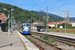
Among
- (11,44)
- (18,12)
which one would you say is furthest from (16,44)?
(18,12)

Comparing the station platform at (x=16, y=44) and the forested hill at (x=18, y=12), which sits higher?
the forested hill at (x=18, y=12)

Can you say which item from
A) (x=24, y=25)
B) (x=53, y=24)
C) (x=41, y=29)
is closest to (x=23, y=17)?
(x=53, y=24)

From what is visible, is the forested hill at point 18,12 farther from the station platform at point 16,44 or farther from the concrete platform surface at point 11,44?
the station platform at point 16,44

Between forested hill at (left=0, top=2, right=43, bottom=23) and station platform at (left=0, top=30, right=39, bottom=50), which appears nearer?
station platform at (left=0, top=30, right=39, bottom=50)

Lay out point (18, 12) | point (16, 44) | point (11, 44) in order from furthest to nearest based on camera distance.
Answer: point (18, 12) < point (16, 44) < point (11, 44)

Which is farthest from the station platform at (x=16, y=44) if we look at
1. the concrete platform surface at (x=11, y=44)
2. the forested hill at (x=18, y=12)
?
the forested hill at (x=18, y=12)

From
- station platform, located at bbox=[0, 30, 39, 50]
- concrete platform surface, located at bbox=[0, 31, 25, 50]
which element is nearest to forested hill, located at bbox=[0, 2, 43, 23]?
concrete platform surface, located at bbox=[0, 31, 25, 50]

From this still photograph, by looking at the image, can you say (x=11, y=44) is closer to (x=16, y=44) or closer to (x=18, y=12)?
(x=16, y=44)

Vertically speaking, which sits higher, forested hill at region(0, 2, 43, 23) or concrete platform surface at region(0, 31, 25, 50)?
forested hill at region(0, 2, 43, 23)

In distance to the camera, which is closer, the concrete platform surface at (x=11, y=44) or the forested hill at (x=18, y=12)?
the concrete platform surface at (x=11, y=44)

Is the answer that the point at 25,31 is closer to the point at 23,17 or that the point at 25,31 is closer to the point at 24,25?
the point at 24,25

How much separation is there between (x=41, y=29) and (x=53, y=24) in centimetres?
10075

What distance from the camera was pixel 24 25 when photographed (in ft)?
121

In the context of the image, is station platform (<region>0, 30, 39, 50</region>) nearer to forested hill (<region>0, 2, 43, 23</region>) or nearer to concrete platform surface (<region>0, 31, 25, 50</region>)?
concrete platform surface (<region>0, 31, 25, 50</region>)
